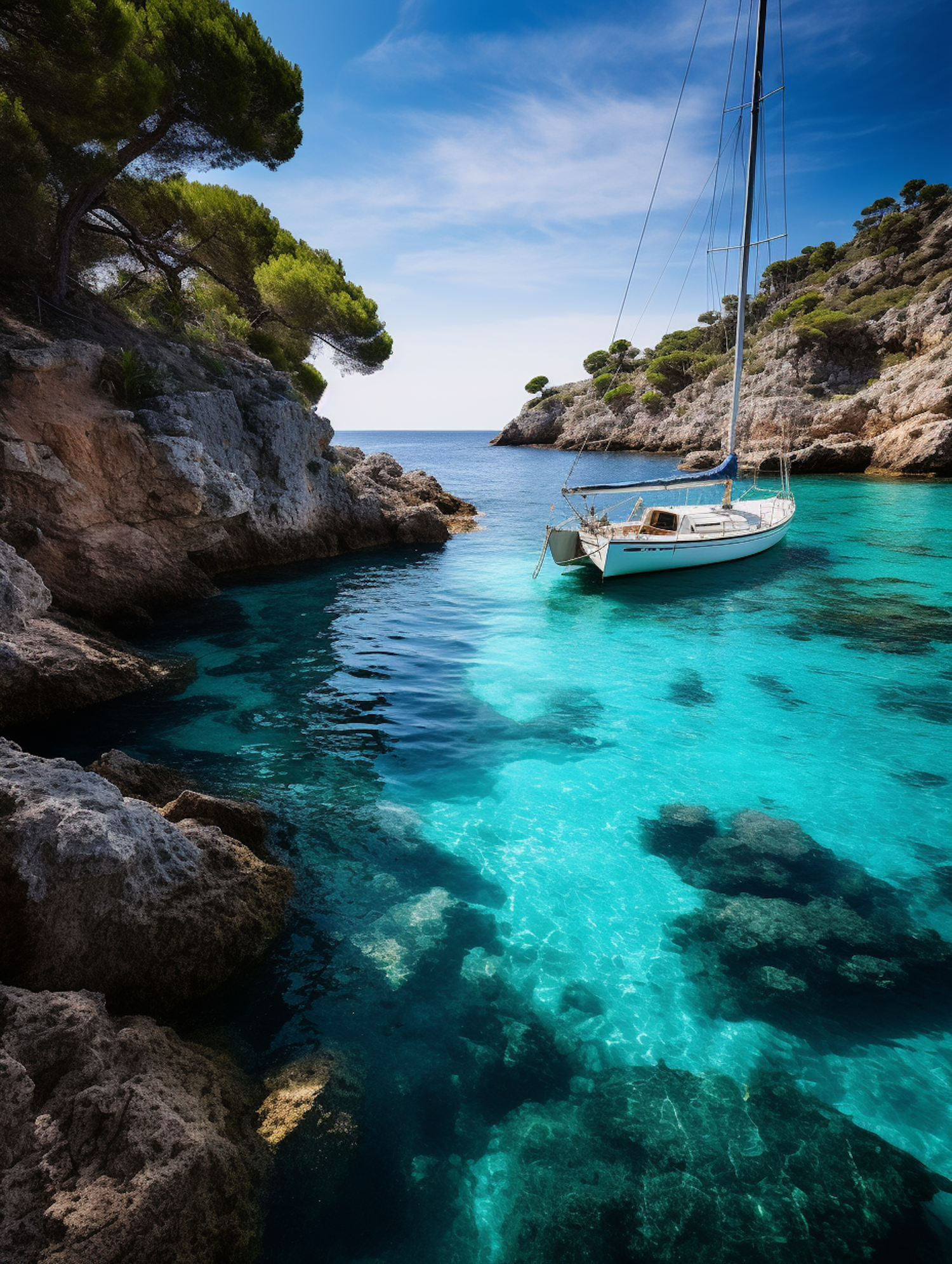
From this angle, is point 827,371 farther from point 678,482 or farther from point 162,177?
point 162,177

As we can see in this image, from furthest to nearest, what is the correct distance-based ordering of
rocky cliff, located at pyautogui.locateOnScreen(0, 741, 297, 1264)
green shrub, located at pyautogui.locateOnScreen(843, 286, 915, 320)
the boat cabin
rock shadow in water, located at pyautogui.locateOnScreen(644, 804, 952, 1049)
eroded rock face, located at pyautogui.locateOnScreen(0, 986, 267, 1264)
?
green shrub, located at pyautogui.locateOnScreen(843, 286, 915, 320), the boat cabin, rock shadow in water, located at pyautogui.locateOnScreen(644, 804, 952, 1049), rocky cliff, located at pyautogui.locateOnScreen(0, 741, 297, 1264), eroded rock face, located at pyautogui.locateOnScreen(0, 986, 267, 1264)

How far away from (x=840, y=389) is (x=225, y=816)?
205 feet

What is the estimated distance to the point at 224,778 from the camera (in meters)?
8.05

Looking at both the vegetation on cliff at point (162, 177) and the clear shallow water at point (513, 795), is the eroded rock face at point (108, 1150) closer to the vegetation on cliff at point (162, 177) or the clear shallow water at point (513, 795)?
the clear shallow water at point (513, 795)

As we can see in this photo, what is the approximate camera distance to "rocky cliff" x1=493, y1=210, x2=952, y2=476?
41562mm

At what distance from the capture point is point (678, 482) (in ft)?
62.7

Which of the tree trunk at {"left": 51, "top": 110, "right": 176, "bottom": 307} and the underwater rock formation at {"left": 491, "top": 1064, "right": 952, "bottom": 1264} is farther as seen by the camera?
the tree trunk at {"left": 51, "top": 110, "right": 176, "bottom": 307}

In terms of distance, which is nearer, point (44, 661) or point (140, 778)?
point (140, 778)

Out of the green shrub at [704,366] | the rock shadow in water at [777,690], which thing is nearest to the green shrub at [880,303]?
the green shrub at [704,366]

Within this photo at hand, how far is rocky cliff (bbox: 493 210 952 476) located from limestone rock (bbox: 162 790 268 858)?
41708mm

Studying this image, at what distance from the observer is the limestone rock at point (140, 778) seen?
21.7 feet

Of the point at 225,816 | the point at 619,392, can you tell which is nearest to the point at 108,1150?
the point at 225,816

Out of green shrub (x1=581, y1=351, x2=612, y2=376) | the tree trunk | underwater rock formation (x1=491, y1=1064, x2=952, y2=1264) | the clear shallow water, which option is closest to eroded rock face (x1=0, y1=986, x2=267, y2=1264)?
the clear shallow water

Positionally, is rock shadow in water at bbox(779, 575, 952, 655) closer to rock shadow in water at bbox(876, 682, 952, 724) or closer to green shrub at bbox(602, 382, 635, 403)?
rock shadow in water at bbox(876, 682, 952, 724)
